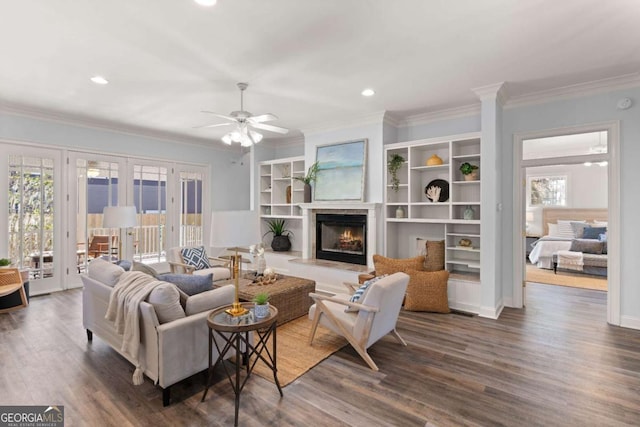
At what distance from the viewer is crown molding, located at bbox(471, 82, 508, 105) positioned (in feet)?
12.5

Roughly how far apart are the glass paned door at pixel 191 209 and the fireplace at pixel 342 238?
2784 millimetres

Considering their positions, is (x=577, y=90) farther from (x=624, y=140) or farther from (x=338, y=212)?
(x=338, y=212)

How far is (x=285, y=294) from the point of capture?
3.83 metres

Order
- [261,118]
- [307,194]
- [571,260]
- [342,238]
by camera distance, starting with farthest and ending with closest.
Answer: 1. [571,260]
2. [307,194]
3. [342,238]
4. [261,118]

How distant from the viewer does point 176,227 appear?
6.58 metres

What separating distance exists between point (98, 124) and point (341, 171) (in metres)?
4.13

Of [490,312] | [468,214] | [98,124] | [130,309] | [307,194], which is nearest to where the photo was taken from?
[130,309]

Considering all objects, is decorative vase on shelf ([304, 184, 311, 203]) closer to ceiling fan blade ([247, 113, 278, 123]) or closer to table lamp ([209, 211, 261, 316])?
ceiling fan blade ([247, 113, 278, 123])

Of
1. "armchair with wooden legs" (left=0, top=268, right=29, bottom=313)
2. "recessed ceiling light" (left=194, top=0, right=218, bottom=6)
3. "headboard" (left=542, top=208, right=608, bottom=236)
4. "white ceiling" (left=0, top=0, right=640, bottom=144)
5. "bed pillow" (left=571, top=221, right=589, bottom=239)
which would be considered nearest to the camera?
"recessed ceiling light" (left=194, top=0, right=218, bottom=6)

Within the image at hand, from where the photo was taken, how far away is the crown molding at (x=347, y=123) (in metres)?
4.98

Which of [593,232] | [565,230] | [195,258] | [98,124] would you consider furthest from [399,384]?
[565,230]

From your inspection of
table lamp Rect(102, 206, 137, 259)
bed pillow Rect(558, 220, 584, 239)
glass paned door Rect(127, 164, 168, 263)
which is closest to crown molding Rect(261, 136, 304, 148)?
glass paned door Rect(127, 164, 168, 263)

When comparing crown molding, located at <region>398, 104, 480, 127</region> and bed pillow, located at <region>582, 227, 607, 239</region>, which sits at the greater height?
crown molding, located at <region>398, 104, 480, 127</region>

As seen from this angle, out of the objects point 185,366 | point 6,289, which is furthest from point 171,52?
point 6,289
